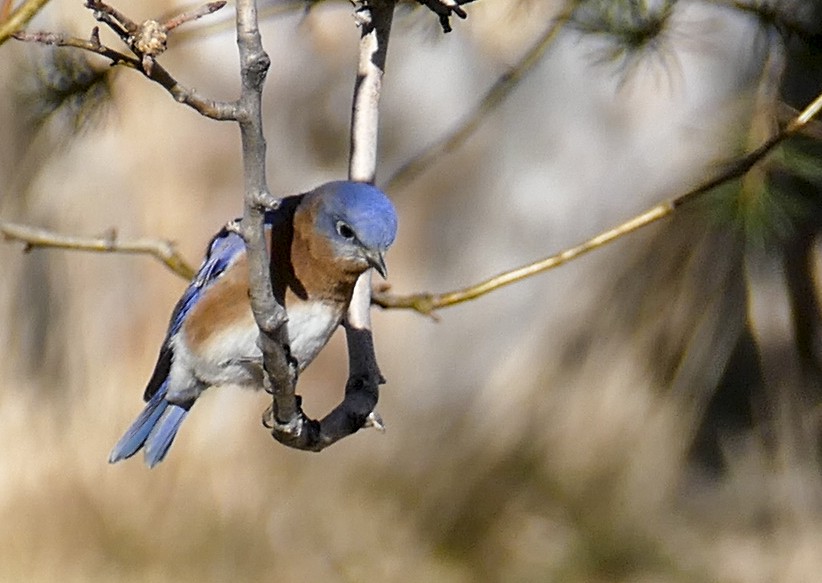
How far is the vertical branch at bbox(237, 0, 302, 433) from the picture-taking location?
1646 mm

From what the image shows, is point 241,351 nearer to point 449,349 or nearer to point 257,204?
point 257,204

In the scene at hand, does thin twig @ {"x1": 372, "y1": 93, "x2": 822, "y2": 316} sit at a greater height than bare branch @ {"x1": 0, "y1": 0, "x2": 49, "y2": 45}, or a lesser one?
lesser

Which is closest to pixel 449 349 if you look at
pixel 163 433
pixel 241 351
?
pixel 163 433

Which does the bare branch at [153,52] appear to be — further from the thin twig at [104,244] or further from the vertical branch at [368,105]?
the thin twig at [104,244]

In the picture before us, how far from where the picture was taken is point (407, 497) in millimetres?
4434

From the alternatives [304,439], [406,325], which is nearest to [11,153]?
[406,325]

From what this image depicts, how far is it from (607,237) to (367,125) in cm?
59

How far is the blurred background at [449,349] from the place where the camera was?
407 centimetres

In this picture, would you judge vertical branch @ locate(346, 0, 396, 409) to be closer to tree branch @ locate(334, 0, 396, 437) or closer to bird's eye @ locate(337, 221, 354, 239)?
tree branch @ locate(334, 0, 396, 437)

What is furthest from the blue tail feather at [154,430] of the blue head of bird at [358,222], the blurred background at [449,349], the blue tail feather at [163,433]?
the blurred background at [449,349]

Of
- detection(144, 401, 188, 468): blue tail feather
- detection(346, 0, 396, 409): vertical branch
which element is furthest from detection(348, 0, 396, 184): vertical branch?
detection(144, 401, 188, 468): blue tail feather

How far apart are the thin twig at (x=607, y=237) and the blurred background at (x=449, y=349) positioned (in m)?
1.18

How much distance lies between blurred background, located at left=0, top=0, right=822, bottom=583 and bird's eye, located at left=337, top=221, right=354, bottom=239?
157 cm

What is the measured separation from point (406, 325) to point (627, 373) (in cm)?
73
